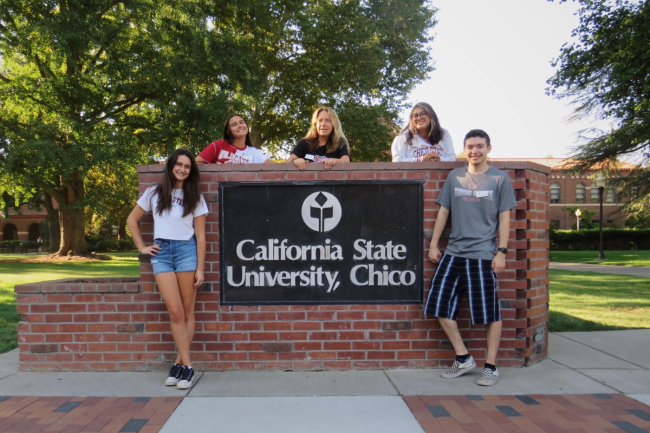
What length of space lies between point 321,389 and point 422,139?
2.42 metres

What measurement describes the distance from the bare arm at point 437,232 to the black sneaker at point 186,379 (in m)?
2.18

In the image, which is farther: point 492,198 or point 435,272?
point 435,272

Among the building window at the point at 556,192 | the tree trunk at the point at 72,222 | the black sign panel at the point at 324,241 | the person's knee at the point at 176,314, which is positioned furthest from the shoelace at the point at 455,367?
the building window at the point at 556,192

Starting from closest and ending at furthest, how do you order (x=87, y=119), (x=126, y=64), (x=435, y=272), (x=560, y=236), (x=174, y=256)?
(x=174, y=256) < (x=435, y=272) < (x=126, y=64) < (x=87, y=119) < (x=560, y=236)

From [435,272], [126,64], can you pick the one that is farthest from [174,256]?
[126,64]

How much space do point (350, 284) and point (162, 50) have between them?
55.9ft

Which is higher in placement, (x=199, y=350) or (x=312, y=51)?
(x=312, y=51)

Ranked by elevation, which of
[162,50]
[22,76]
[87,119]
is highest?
[162,50]

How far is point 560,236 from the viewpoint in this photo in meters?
37.7

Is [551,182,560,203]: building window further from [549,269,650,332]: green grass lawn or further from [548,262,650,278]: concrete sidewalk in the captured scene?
[549,269,650,332]: green grass lawn

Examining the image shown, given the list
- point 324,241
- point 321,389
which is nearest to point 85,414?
point 321,389

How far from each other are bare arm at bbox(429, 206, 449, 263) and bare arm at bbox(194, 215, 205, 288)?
1.91 m

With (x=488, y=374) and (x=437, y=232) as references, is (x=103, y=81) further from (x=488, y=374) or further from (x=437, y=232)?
(x=488, y=374)

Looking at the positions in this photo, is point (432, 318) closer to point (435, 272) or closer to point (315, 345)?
point (435, 272)
